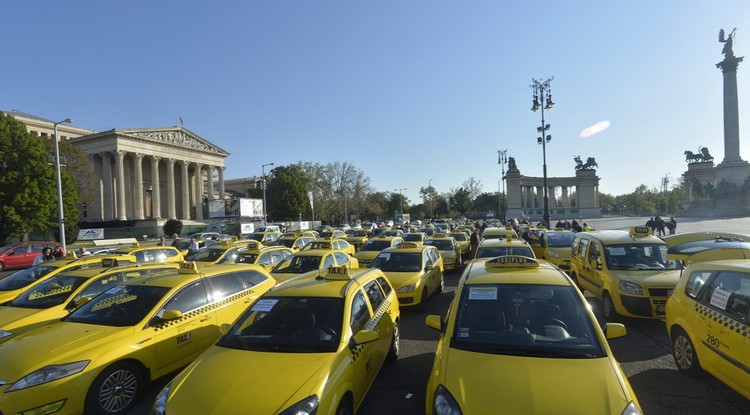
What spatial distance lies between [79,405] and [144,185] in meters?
83.4

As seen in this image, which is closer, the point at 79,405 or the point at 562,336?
the point at 562,336

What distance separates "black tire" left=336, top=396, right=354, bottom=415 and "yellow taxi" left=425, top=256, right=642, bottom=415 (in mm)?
781

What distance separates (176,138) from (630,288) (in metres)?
80.5

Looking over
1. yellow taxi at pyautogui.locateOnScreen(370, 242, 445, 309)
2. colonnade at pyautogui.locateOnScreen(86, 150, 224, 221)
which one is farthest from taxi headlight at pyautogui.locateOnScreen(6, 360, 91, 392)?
colonnade at pyautogui.locateOnScreen(86, 150, 224, 221)

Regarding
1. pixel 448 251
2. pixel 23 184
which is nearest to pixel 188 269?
pixel 448 251

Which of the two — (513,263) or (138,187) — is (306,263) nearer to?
(513,263)

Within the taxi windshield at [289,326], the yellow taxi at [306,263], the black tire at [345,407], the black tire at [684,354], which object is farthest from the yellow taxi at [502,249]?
the black tire at [345,407]

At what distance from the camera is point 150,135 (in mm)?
69375

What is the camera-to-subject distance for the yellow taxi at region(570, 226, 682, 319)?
23.3 ft

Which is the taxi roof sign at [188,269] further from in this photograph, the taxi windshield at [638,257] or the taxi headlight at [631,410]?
the taxi windshield at [638,257]

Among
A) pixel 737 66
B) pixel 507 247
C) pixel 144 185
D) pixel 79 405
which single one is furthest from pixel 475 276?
pixel 144 185

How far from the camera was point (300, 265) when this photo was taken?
10.8 meters

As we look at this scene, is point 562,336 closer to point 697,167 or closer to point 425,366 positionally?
point 425,366

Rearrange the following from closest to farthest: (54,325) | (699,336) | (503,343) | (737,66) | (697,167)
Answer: (503,343) → (699,336) → (54,325) → (737,66) → (697,167)
